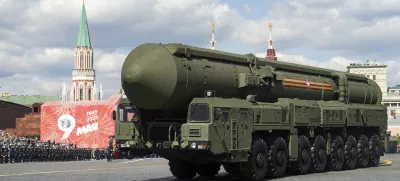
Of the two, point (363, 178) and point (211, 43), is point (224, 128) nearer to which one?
point (363, 178)

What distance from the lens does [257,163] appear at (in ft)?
56.2

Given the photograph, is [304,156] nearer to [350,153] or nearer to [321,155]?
[321,155]

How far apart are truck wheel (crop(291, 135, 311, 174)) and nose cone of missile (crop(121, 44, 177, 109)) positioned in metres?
5.46

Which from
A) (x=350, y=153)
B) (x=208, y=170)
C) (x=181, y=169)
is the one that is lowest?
(x=208, y=170)

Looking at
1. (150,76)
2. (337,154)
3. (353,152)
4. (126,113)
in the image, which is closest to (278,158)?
(337,154)

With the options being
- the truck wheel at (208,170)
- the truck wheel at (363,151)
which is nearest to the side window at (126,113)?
the truck wheel at (208,170)

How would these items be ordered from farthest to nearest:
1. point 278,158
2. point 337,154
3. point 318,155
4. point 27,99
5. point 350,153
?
point 27,99, point 350,153, point 337,154, point 318,155, point 278,158

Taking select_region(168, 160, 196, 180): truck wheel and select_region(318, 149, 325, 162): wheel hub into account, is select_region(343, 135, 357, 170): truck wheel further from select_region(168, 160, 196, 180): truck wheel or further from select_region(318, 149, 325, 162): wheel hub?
select_region(168, 160, 196, 180): truck wheel

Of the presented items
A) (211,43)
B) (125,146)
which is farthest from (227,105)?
(211,43)

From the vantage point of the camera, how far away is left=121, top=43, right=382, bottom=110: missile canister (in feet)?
51.6

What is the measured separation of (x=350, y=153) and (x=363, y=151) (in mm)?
1149

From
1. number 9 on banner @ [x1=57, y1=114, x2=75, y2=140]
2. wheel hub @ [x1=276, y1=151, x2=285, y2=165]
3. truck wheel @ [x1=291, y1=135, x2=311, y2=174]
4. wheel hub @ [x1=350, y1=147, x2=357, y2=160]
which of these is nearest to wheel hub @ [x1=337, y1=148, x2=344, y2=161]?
wheel hub @ [x1=350, y1=147, x2=357, y2=160]

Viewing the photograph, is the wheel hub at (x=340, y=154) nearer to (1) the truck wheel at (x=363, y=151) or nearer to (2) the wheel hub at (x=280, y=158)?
(1) the truck wheel at (x=363, y=151)

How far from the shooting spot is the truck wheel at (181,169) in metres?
18.6
